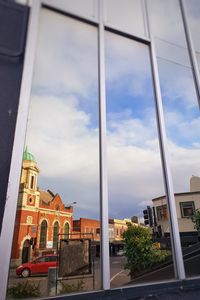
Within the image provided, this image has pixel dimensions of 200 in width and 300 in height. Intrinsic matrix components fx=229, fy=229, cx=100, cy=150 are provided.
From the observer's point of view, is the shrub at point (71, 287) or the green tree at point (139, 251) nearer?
the shrub at point (71, 287)

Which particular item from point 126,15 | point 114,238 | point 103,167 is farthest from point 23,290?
point 126,15

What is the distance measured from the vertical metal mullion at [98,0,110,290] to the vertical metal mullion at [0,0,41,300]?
0.88m

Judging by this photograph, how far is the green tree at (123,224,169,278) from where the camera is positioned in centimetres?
634

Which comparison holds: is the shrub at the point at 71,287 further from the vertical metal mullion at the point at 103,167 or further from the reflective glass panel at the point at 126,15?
the reflective glass panel at the point at 126,15

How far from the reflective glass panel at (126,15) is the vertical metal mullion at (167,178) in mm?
247

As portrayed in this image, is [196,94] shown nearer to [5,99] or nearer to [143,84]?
[143,84]

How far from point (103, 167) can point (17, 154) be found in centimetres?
95

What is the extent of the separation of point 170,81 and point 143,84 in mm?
480

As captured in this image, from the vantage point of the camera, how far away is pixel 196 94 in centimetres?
348

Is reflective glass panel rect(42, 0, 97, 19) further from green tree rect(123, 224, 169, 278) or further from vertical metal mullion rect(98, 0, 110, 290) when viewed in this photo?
green tree rect(123, 224, 169, 278)

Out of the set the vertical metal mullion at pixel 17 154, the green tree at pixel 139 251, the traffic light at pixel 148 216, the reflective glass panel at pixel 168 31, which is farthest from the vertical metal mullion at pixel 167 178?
the traffic light at pixel 148 216

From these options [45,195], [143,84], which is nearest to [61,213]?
[45,195]

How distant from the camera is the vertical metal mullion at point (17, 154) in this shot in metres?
1.95

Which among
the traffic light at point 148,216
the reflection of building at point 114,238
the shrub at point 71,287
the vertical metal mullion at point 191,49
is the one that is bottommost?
the shrub at point 71,287
